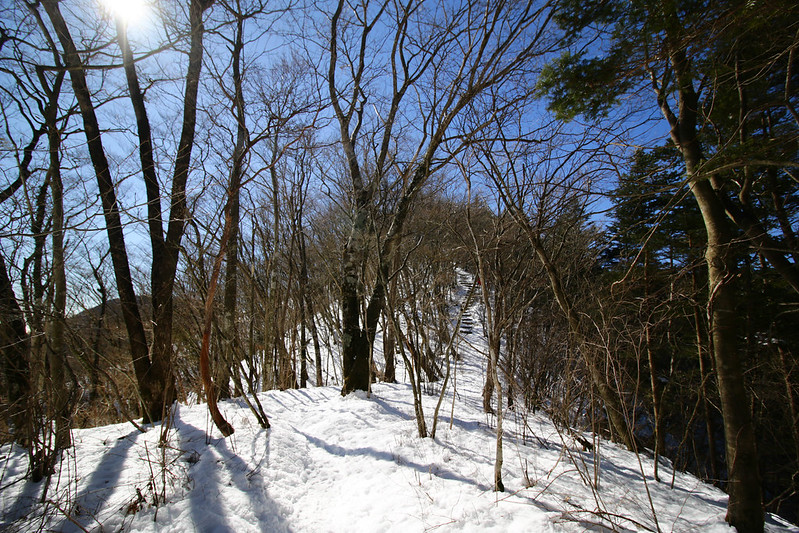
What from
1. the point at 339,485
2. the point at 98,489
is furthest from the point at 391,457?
the point at 98,489

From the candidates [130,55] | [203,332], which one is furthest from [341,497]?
[130,55]

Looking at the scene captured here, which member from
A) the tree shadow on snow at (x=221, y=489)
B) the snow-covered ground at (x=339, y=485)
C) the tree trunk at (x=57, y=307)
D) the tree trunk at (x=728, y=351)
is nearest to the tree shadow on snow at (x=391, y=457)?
the snow-covered ground at (x=339, y=485)

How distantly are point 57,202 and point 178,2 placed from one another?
10.4ft

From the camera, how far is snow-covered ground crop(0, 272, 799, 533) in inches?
97.1

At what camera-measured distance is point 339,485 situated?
10.3 feet

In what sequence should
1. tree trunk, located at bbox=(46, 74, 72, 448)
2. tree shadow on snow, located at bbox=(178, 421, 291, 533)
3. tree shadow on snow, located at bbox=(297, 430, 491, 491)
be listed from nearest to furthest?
tree shadow on snow, located at bbox=(178, 421, 291, 533) < tree trunk, located at bbox=(46, 74, 72, 448) < tree shadow on snow, located at bbox=(297, 430, 491, 491)

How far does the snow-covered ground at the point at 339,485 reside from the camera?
2467 mm

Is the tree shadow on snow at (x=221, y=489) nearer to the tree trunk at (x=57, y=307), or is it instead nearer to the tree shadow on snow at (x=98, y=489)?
the tree shadow on snow at (x=98, y=489)

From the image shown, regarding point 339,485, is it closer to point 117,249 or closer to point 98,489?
point 98,489

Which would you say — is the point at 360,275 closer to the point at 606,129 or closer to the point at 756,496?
the point at 606,129

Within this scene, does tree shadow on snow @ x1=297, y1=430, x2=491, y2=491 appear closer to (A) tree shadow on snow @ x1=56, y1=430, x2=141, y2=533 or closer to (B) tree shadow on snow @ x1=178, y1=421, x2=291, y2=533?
(B) tree shadow on snow @ x1=178, y1=421, x2=291, y2=533

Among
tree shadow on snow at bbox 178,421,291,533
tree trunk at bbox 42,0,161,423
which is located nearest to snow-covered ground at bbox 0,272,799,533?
tree shadow on snow at bbox 178,421,291,533

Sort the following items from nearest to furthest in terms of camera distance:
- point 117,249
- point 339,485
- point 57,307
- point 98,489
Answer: point 98,489 < point 339,485 < point 57,307 < point 117,249

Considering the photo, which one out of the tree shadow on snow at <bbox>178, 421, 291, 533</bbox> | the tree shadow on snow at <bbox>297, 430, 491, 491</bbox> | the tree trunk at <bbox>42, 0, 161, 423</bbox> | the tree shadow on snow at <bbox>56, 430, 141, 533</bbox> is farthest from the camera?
the tree trunk at <bbox>42, 0, 161, 423</bbox>
